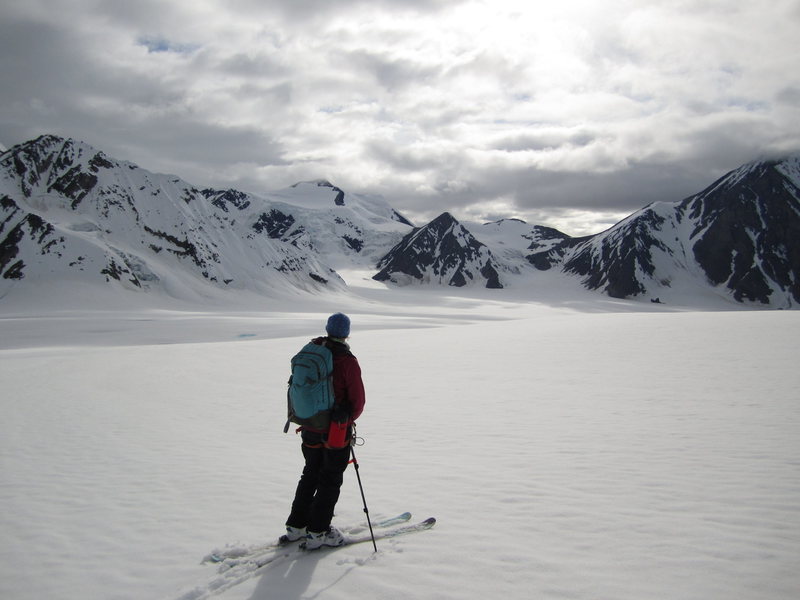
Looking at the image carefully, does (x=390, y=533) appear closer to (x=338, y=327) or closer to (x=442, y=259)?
(x=338, y=327)

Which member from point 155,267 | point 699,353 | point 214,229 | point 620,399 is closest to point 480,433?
point 620,399

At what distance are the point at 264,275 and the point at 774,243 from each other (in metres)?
164

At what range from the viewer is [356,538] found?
545 centimetres

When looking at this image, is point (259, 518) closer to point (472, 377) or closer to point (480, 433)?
point (480, 433)

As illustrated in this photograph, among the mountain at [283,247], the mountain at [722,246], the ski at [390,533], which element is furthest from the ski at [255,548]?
the mountain at [722,246]

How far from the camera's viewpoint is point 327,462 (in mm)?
5301

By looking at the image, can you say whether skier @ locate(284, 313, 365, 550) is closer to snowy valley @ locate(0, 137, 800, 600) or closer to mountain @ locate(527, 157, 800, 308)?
snowy valley @ locate(0, 137, 800, 600)

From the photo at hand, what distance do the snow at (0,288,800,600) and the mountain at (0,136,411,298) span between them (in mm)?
67586

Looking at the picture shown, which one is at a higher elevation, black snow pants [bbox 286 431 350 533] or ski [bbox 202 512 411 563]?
black snow pants [bbox 286 431 350 533]

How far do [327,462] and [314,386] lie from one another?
3.08 feet

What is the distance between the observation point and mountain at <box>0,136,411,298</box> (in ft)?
240

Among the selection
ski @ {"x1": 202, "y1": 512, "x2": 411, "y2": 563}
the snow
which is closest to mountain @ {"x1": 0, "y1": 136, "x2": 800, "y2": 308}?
the snow

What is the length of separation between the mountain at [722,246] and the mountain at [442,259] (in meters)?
36.6

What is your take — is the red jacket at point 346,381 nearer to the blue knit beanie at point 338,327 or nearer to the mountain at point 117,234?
the blue knit beanie at point 338,327
